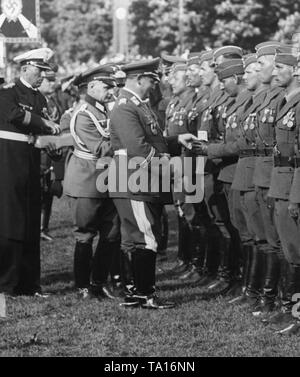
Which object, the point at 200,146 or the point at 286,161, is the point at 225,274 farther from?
the point at 286,161

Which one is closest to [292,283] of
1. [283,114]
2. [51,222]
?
[283,114]

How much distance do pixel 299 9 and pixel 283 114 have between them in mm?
35387

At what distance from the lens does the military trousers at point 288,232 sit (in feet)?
28.3

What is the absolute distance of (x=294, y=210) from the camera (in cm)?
842

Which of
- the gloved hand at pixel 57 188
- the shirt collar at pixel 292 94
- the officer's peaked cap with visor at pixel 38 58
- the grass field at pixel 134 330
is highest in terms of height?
the officer's peaked cap with visor at pixel 38 58

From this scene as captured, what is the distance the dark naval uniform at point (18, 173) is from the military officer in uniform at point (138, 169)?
103 centimetres

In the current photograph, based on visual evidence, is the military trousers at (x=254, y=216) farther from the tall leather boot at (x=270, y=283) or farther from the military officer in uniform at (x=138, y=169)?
the military officer in uniform at (x=138, y=169)

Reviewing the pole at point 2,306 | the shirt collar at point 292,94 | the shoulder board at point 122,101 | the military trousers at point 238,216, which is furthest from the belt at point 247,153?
the pole at point 2,306

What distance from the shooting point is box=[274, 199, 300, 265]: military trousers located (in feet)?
28.3

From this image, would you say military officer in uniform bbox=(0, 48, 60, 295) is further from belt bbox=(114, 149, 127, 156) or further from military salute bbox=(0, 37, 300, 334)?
belt bbox=(114, 149, 127, 156)

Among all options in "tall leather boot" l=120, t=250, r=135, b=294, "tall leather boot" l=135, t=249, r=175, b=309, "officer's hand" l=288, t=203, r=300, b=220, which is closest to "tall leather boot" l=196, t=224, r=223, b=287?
"tall leather boot" l=120, t=250, r=135, b=294

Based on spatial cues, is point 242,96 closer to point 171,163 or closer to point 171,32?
point 171,163

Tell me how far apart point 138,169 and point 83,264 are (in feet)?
4.98

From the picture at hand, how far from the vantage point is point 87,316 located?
32.0ft
